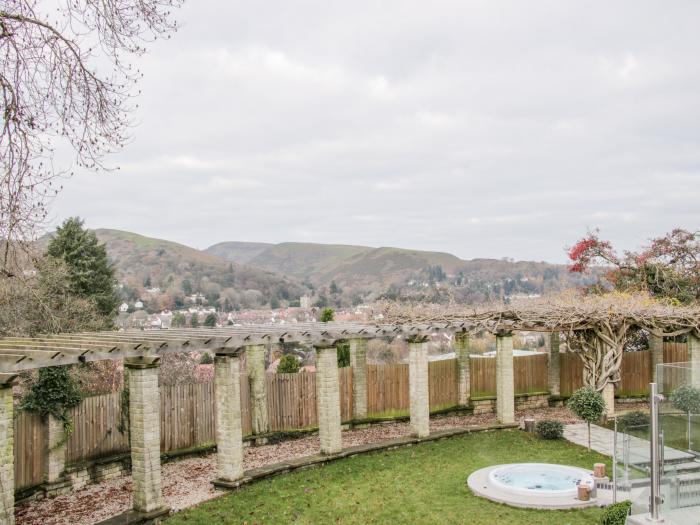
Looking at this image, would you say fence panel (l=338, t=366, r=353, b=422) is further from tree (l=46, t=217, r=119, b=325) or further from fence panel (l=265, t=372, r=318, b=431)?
tree (l=46, t=217, r=119, b=325)

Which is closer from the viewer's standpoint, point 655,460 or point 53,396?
point 655,460

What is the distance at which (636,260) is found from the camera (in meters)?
27.0

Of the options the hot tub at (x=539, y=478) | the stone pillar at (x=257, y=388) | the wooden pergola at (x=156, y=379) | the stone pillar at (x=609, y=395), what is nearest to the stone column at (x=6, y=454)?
the wooden pergola at (x=156, y=379)

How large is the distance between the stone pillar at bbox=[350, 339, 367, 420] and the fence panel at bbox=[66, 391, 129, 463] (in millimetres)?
7989

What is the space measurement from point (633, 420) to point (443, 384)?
10731 millimetres

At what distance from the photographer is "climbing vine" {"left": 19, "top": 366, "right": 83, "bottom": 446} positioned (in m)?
13.1

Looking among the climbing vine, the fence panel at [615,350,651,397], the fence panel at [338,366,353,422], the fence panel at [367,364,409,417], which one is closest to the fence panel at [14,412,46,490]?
the climbing vine

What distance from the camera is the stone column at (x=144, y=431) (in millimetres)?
11484

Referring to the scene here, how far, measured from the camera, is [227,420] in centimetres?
1353

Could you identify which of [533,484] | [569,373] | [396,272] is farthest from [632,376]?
[396,272]

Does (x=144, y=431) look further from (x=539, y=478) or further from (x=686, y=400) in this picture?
(x=686, y=400)

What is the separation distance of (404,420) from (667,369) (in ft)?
36.5

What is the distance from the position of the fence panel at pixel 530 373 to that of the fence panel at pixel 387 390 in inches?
208

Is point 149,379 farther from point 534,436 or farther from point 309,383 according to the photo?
point 534,436
